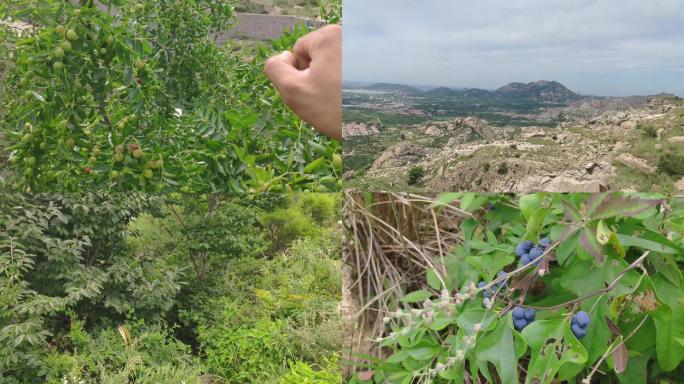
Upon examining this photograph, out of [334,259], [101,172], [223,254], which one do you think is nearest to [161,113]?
[101,172]

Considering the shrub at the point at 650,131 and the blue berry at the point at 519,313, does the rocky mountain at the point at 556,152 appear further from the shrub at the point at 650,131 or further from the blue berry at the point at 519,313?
the blue berry at the point at 519,313

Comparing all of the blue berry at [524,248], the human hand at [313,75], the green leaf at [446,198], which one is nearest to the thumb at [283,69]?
the human hand at [313,75]

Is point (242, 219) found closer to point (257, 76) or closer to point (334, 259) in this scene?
point (334, 259)

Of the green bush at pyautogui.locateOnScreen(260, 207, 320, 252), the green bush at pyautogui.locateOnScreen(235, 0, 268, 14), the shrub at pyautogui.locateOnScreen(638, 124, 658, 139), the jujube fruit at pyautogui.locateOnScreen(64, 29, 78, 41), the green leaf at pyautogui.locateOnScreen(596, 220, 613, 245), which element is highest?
the green bush at pyautogui.locateOnScreen(235, 0, 268, 14)

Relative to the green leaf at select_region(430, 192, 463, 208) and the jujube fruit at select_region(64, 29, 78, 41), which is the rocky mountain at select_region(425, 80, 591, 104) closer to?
the green leaf at select_region(430, 192, 463, 208)

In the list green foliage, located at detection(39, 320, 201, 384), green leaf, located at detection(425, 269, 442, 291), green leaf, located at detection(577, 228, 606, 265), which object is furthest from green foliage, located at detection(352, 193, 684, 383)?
green foliage, located at detection(39, 320, 201, 384)
